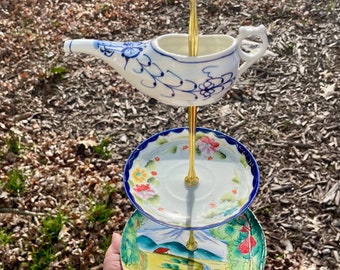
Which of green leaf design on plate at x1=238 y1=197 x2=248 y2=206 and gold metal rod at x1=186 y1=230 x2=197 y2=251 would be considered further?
gold metal rod at x1=186 y1=230 x2=197 y2=251

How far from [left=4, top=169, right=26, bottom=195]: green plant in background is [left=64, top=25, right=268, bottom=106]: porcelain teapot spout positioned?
130cm

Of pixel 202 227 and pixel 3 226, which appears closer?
pixel 202 227

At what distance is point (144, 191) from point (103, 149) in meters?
1.10

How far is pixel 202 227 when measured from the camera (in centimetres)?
169

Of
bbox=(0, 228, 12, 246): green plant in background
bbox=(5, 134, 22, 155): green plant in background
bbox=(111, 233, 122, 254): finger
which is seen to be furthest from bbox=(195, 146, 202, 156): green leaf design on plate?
bbox=(5, 134, 22, 155): green plant in background

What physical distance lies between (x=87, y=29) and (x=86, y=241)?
179 centimetres

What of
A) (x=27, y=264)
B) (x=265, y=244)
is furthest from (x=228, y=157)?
(x=27, y=264)

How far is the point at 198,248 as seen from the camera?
2.21 metres

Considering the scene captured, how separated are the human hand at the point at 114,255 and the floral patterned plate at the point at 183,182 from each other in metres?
0.53

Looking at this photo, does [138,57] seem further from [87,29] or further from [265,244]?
[87,29]

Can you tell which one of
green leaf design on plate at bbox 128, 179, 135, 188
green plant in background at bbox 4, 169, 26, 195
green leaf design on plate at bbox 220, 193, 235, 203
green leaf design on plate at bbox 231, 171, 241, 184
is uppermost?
green leaf design on plate at bbox 231, 171, 241, 184

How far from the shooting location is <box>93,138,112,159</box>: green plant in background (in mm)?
2838

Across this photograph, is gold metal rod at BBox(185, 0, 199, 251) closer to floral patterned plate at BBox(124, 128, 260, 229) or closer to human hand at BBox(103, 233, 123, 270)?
floral patterned plate at BBox(124, 128, 260, 229)


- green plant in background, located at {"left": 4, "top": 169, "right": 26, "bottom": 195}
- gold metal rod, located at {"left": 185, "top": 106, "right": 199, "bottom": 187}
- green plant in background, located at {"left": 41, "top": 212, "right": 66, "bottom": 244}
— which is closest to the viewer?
gold metal rod, located at {"left": 185, "top": 106, "right": 199, "bottom": 187}
